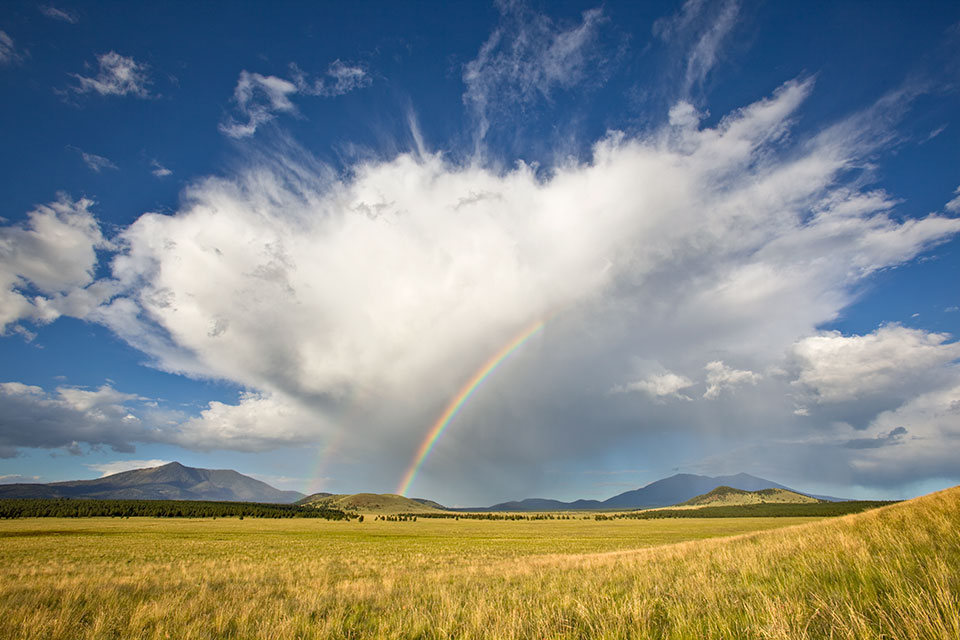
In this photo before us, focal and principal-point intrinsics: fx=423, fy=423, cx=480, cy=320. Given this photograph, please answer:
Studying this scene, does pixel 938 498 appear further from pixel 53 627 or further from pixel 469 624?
pixel 53 627

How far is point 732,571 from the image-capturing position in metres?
10.9

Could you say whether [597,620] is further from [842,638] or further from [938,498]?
[938,498]

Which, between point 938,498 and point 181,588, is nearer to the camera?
point 181,588

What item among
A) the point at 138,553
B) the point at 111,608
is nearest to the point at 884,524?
the point at 111,608

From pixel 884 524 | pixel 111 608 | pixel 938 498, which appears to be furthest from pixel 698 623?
pixel 938 498

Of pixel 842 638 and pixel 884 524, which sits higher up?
pixel 884 524

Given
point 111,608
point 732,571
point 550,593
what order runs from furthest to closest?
point 732,571, point 550,593, point 111,608

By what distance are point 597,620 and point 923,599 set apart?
14.4 ft

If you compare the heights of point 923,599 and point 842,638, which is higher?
point 923,599

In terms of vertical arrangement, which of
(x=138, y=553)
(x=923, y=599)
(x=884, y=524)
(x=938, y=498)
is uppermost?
(x=938, y=498)

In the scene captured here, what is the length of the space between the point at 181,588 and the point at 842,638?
1585 cm

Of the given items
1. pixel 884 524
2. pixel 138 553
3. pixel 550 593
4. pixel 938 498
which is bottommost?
pixel 138 553

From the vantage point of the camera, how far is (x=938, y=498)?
51.9ft

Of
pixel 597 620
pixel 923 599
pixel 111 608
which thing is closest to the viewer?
pixel 923 599
